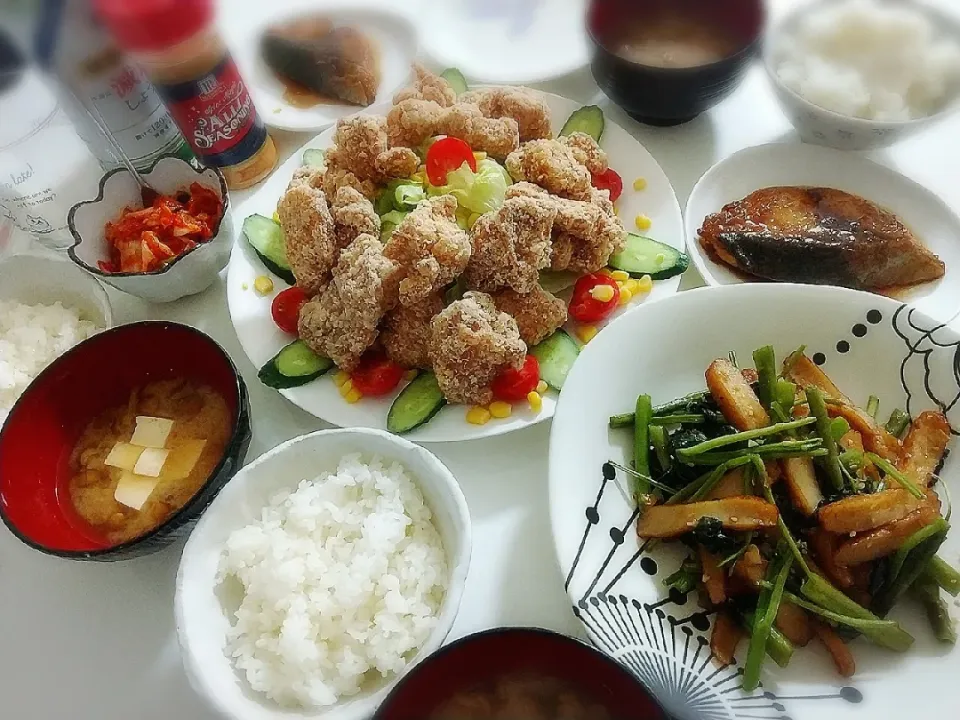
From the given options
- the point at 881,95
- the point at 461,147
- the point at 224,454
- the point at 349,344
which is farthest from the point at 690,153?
the point at 224,454

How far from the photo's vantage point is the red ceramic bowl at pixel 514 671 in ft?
3.29

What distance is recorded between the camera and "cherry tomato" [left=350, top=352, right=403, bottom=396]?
1.52m

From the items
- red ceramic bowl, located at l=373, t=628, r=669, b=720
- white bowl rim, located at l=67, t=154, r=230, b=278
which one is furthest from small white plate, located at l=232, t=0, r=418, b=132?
red ceramic bowl, located at l=373, t=628, r=669, b=720

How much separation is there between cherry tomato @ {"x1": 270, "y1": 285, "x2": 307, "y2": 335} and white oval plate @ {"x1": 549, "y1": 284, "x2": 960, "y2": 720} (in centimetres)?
65

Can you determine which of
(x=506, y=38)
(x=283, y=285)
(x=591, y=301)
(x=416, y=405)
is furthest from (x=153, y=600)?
(x=506, y=38)

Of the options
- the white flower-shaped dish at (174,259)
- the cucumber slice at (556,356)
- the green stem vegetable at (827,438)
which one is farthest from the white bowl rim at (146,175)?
the green stem vegetable at (827,438)

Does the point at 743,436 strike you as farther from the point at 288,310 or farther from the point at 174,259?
the point at 174,259

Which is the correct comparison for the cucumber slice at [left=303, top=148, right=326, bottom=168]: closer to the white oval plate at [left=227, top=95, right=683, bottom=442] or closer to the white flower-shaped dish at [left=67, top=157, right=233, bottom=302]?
the white oval plate at [left=227, top=95, right=683, bottom=442]

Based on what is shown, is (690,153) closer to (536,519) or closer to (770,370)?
(770,370)

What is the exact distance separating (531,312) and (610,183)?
1.41 feet

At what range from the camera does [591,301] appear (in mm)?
1603

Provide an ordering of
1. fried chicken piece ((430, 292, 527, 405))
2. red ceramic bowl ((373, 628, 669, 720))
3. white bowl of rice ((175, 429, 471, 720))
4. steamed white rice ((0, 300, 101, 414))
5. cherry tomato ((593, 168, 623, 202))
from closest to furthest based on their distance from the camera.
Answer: red ceramic bowl ((373, 628, 669, 720)), white bowl of rice ((175, 429, 471, 720)), fried chicken piece ((430, 292, 527, 405)), steamed white rice ((0, 300, 101, 414)), cherry tomato ((593, 168, 623, 202))

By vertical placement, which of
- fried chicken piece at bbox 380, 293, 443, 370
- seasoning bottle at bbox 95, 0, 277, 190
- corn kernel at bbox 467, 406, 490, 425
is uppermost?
seasoning bottle at bbox 95, 0, 277, 190

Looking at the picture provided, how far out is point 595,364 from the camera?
1.35 meters
